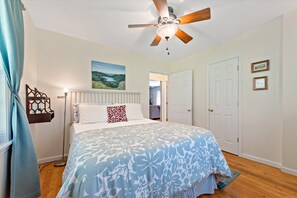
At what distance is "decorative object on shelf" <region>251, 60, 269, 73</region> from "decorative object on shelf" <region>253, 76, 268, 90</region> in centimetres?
15

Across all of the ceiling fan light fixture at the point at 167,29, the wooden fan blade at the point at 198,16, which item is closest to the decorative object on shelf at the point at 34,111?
the ceiling fan light fixture at the point at 167,29

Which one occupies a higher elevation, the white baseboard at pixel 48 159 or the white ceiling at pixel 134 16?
the white ceiling at pixel 134 16

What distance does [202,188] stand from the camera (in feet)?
5.19

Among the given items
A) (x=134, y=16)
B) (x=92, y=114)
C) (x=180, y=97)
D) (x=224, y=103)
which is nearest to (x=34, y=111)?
(x=92, y=114)

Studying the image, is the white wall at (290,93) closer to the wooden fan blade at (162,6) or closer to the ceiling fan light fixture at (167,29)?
the ceiling fan light fixture at (167,29)

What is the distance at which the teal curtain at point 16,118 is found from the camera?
119 centimetres

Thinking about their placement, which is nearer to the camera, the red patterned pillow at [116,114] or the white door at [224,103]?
the red patterned pillow at [116,114]

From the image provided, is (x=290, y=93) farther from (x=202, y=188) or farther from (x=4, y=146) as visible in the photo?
(x=4, y=146)

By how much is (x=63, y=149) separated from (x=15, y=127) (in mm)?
1460

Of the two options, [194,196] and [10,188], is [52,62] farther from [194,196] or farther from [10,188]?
[194,196]

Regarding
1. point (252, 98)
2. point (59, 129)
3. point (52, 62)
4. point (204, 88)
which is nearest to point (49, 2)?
point (52, 62)

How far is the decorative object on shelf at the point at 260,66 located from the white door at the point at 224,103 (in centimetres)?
30

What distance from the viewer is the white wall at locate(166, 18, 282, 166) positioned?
2.27 metres

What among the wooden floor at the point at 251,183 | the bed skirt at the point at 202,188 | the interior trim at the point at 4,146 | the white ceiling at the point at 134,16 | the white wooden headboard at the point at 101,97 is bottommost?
the wooden floor at the point at 251,183
